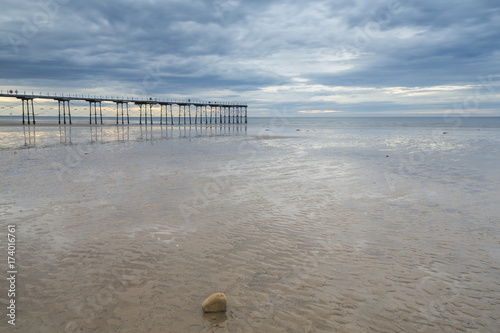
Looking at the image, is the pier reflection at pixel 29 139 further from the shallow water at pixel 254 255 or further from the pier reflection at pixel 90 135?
the shallow water at pixel 254 255

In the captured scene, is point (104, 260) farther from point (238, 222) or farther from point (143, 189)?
point (143, 189)

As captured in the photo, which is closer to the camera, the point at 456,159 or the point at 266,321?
the point at 266,321

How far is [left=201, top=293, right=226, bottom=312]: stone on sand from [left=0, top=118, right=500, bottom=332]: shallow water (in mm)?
138

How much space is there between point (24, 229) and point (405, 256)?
8395mm

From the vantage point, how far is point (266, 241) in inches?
260

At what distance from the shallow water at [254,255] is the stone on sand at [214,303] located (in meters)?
0.14

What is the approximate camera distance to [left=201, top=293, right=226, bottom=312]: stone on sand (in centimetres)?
418

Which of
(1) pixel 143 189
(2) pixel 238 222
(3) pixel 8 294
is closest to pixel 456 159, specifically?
(2) pixel 238 222

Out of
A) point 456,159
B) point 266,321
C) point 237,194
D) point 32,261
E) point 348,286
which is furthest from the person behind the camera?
point 456,159

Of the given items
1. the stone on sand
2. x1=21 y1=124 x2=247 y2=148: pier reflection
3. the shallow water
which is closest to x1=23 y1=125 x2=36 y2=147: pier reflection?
x1=21 y1=124 x2=247 y2=148: pier reflection

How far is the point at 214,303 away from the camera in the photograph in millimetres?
4203

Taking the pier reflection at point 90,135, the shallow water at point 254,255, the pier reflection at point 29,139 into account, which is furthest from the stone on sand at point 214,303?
the pier reflection at point 29,139

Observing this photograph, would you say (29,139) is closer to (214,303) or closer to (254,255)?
(254,255)

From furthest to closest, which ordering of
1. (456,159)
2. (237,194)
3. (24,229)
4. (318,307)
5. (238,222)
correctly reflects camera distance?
(456,159) < (237,194) < (238,222) < (24,229) < (318,307)
